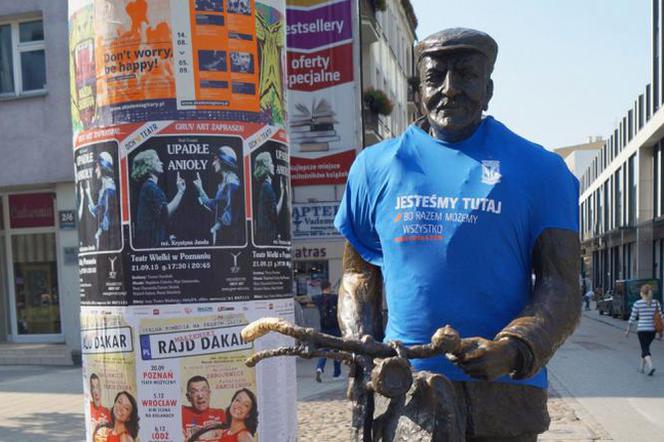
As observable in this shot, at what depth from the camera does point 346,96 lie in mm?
13234

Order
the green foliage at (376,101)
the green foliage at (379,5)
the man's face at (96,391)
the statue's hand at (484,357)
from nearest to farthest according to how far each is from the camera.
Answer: the statue's hand at (484,357)
the man's face at (96,391)
the green foliage at (376,101)
the green foliage at (379,5)

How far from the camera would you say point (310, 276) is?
15.2 metres

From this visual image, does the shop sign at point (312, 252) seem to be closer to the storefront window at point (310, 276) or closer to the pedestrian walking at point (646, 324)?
the storefront window at point (310, 276)

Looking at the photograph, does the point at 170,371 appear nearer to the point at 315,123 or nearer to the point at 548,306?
the point at 548,306

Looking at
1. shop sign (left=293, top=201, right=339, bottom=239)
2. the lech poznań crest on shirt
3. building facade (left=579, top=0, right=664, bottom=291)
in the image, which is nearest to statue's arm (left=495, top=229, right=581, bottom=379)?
the lech poznań crest on shirt

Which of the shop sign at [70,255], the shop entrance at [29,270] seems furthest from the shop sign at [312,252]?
the shop entrance at [29,270]

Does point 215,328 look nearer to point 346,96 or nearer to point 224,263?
point 224,263

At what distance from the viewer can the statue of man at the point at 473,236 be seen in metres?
1.83

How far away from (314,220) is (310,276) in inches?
71.9

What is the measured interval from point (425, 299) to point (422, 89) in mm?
601

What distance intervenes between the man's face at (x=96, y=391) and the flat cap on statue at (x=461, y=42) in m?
3.99

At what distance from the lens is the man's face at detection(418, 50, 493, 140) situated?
190 cm

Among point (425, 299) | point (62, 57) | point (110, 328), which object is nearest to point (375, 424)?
point (425, 299)

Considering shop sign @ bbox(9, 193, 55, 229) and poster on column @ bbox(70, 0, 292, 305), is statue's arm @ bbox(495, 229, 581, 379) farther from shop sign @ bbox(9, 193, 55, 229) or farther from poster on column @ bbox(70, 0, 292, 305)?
shop sign @ bbox(9, 193, 55, 229)
